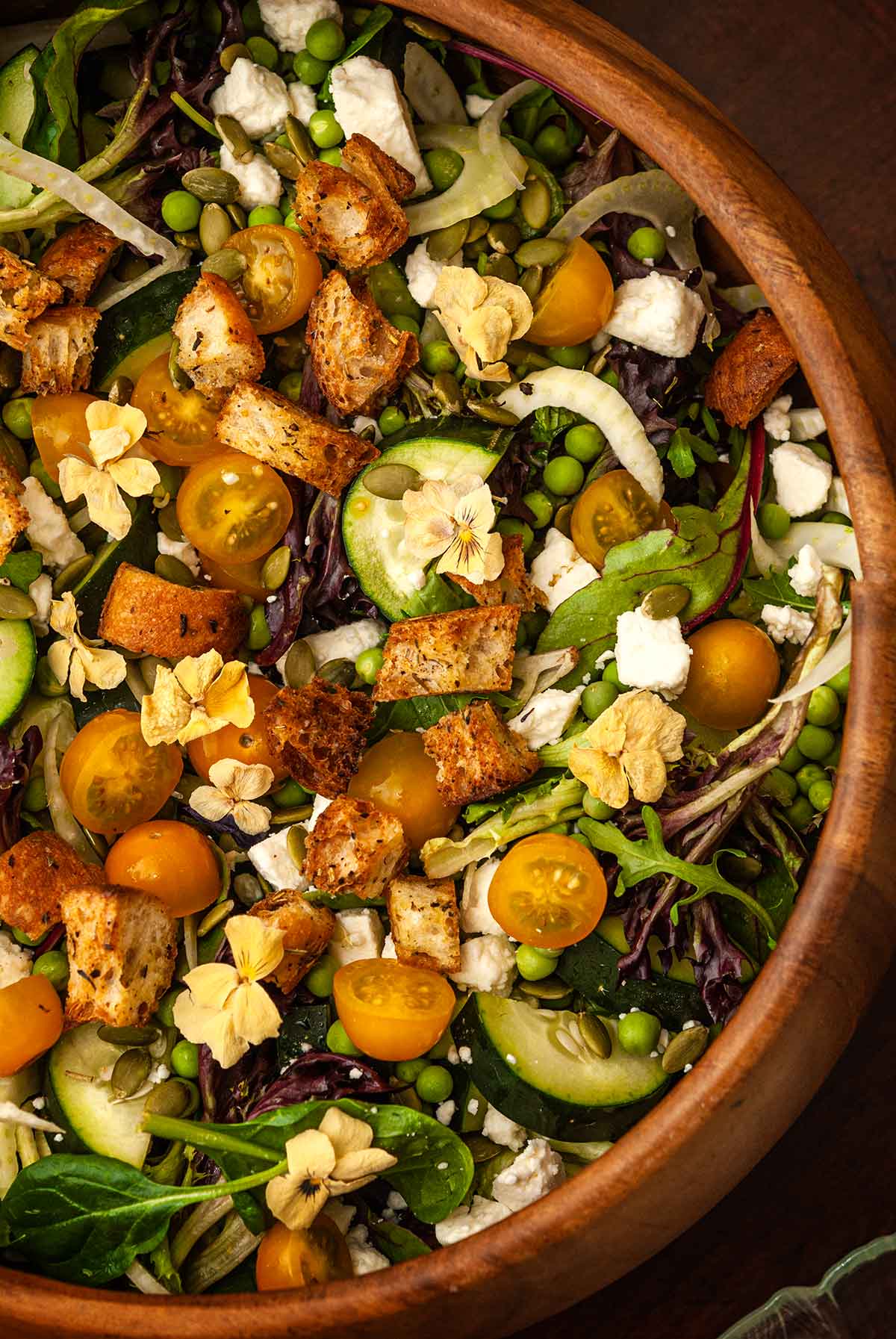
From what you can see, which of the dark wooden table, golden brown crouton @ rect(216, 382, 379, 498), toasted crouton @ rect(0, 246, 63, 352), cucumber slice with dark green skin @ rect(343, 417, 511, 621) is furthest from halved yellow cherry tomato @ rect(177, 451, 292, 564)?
the dark wooden table

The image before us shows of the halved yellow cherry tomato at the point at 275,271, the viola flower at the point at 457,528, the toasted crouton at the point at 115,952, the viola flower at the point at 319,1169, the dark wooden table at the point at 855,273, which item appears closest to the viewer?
the viola flower at the point at 319,1169

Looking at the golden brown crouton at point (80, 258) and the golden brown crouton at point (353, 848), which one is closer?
the golden brown crouton at point (353, 848)

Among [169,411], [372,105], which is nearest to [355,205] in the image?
[372,105]

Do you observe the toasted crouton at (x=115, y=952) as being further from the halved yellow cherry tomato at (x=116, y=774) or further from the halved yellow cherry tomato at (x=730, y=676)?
the halved yellow cherry tomato at (x=730, y=676)

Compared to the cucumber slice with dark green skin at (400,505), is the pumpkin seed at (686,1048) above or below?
below

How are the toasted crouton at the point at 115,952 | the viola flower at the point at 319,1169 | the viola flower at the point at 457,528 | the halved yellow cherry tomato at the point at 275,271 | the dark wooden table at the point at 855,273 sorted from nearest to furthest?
1. the viola flower at the point at 319,1169
2. the toasted crouton at the point at 115,952
3. the viola flower at the point at 457,528
4. the halved yellow cherry tomato at the point at 275,271
5. the dark wooden table at the point at 855,273

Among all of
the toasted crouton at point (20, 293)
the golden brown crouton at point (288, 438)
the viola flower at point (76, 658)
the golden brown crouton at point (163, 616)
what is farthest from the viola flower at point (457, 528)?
the toasted crouton at point (20, 293)
